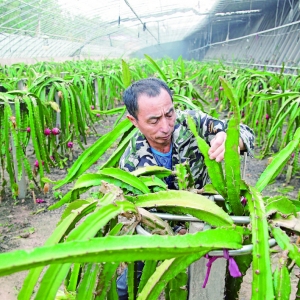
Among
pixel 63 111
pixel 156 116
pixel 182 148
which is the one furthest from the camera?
pixel 63 111

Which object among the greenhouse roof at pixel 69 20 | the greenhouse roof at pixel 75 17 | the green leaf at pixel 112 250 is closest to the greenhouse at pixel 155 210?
the green leaf at pixel 112 250

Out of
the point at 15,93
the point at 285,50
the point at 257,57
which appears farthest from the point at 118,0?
the point at 15,93

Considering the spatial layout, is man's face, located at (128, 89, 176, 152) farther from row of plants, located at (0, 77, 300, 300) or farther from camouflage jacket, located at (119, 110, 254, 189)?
row of plants, located at (0, 77, 300, 300)

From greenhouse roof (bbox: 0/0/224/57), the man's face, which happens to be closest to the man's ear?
the man's face

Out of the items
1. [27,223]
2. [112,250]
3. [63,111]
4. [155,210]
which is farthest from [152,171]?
[63,111]

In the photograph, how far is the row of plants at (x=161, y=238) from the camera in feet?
1.18

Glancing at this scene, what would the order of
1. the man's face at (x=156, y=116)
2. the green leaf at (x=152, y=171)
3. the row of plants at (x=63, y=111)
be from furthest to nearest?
1. the row of plants at (x=63, y=111)
2. the man's face at (x=156, y=116)
3. the green leaf at (x=152, y=171)

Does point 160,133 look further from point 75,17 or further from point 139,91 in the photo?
point 75,17

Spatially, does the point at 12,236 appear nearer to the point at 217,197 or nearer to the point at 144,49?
the point at 217,197

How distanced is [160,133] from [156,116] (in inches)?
2.2

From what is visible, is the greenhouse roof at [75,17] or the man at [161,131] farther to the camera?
the greenhouse roof at [75,17]

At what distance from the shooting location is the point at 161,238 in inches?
15.1

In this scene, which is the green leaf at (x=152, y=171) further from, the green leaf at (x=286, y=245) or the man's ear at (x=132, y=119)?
the man's ear at (x=132, y=119)

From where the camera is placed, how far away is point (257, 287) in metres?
0.42
